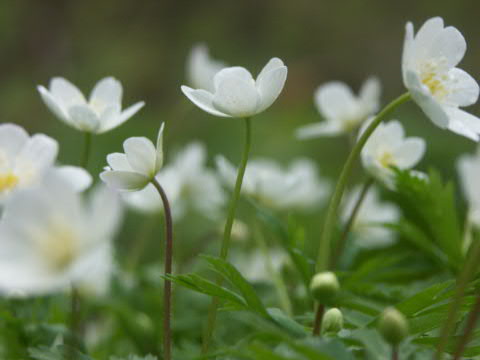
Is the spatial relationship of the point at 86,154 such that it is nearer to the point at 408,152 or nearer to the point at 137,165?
the point at 137,165

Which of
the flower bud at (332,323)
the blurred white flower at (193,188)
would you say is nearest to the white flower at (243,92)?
the flower bud at (332,323)

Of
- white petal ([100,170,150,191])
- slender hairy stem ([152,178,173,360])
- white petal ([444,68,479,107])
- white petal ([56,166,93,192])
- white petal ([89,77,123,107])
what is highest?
white petal ([444,68,479,107])

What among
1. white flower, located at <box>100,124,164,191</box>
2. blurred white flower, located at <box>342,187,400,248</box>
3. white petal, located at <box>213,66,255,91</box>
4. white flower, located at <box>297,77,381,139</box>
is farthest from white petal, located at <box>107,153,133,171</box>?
blurred white flower, located at <box>342,187,400,248</box>

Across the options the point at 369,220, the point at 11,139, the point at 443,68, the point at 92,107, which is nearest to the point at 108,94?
the point at 92,107

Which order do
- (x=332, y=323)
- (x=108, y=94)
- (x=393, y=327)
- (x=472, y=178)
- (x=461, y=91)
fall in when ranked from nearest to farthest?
(x=393, y=327), (x=332, y=323), (x=461, y=91), (x=108, y=94), (x=472, y=178)

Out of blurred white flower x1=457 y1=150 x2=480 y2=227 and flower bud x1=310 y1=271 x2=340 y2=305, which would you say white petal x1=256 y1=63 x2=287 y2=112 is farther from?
blurred white flower x1=457 y1=150 x2=480 y2=227

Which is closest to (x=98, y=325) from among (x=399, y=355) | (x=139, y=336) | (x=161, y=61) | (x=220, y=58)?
(x=139, y=336)

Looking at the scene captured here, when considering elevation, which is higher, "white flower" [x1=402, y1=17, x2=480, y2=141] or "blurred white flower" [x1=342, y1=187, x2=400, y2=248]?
"white flower" [x1=402, y1=17, x2=480, y2=141]
